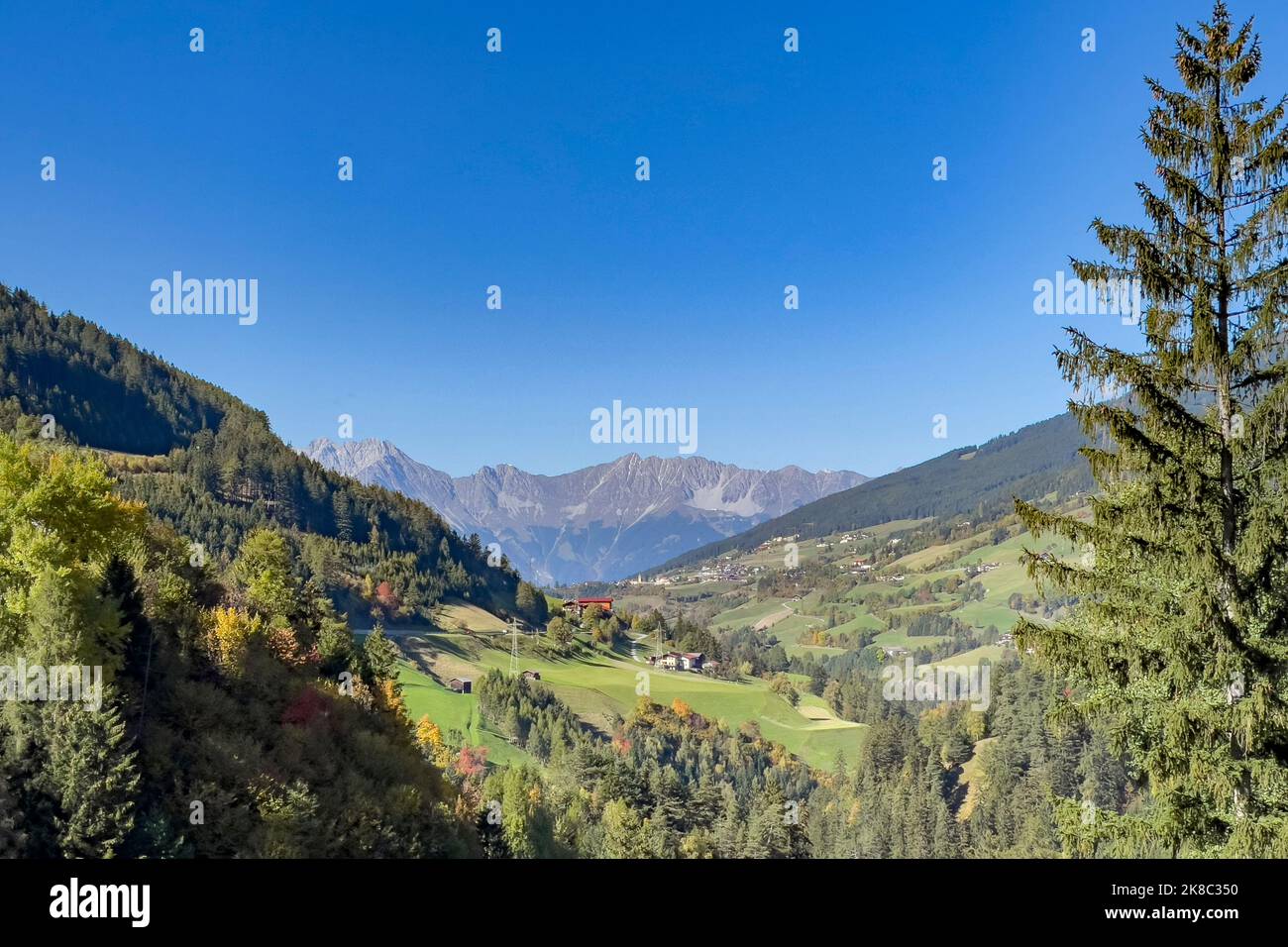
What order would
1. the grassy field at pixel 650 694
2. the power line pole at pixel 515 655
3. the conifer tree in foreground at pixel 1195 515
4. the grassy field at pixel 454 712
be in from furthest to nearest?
the power line pole at pixel 515 655 < the grassy field at pixel 650 694 < the grassy field at pixel 454 712 < the conifer tree in foreground at pixel 1195 515

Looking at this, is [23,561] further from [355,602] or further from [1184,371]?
[355,602]

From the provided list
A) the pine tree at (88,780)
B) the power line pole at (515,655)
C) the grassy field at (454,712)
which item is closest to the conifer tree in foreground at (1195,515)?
the pine tree at (88,780)

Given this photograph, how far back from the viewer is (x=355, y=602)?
176 m

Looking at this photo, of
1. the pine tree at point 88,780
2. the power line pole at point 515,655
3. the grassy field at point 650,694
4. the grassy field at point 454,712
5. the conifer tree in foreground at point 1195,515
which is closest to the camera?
the conifer tree in foreground at point 1195,515

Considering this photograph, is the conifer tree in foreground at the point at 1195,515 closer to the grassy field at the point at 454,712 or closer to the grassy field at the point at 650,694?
the grassy field at the point at 454,712

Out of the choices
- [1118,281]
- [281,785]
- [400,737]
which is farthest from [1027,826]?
[1118,281]

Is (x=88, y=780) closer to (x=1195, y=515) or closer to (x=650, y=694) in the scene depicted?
(x=1195, y=515)

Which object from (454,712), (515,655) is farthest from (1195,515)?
(515,655)

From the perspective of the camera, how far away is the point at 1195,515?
39.5 feet

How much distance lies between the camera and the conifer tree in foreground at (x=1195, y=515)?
37.9ft

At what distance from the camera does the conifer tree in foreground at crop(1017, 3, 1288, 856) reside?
1155 cm

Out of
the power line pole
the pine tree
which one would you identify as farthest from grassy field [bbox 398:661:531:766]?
the pine tree

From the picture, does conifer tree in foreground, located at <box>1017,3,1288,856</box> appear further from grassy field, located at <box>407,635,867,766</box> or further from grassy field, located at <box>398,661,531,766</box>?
grassy field, located at <box>407,635,867,766</box>
